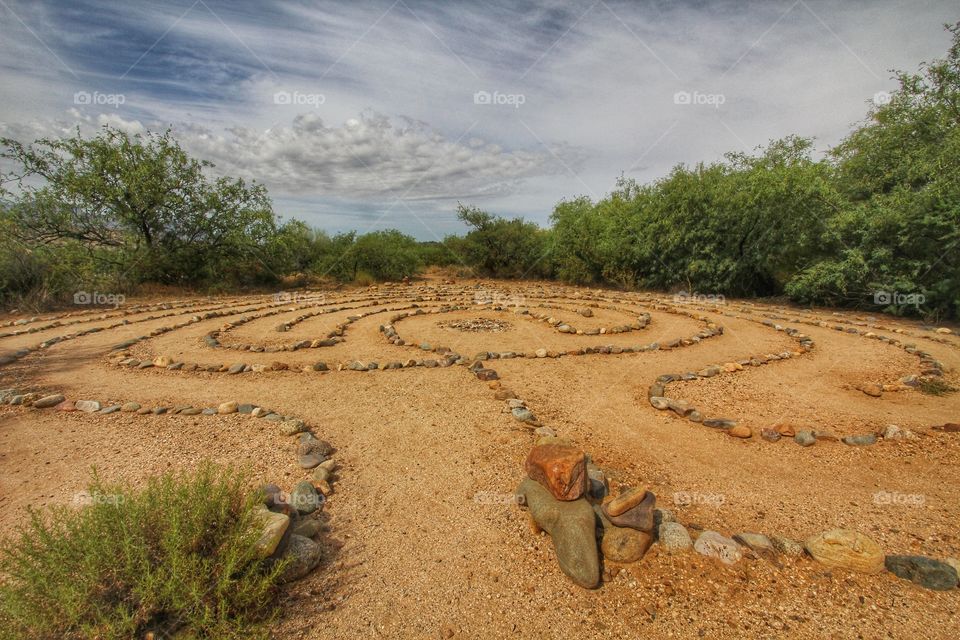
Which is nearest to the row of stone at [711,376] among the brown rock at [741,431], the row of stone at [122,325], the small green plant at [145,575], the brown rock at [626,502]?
the brown rock at [741,431]

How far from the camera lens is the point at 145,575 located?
2420mm

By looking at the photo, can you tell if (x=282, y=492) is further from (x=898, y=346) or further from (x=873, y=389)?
(x=898, y=346)

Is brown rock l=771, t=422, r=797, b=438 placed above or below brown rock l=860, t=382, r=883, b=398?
below

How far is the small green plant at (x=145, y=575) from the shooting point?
7.54ft

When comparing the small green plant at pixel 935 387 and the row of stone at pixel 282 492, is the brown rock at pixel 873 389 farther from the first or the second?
the row of stone at pixel 282 492

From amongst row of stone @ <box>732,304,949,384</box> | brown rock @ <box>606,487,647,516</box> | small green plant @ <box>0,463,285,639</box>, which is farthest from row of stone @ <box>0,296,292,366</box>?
row of stone @ <box>732,304,949,384</box>

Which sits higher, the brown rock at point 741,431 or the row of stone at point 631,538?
the brown rock at point 741,431

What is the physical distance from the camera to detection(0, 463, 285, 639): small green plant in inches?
90.4

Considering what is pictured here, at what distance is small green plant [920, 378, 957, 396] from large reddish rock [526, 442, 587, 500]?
22.3 ft

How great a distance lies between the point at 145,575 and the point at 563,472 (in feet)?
9.44

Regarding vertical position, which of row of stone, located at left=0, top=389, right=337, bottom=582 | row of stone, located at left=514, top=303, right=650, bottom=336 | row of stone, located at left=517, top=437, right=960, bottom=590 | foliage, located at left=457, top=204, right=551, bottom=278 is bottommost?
row of stone, located at left=0, top=389, right=337, bottom=582

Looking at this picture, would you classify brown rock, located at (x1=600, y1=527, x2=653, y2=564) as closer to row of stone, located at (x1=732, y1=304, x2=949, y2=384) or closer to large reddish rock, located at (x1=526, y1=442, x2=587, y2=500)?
large reddish rock, located at (x1=526, y1=442, x2=587, y2=500)

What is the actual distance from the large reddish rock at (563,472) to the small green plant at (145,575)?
2.11 meters

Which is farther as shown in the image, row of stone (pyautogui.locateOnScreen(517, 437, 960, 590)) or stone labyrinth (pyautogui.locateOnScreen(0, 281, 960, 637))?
stone labyrinth (pyautogui.locateOnScreen(0, 281, 960, 637))
